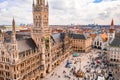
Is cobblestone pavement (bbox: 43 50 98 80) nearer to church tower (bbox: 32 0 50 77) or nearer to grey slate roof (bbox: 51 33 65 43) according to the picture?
church tower (bbox: 32 0 50 77)

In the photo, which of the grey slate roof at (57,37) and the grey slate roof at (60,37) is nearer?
the grey slate roof at (57,37)

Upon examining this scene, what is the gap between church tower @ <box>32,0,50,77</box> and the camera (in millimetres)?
88312

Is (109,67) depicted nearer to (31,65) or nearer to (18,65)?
(31,65)

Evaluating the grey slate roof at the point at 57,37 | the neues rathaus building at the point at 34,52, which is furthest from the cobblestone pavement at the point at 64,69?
the grey slate roof at the point at 57,37

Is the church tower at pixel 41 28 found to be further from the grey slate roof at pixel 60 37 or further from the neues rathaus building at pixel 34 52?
the grey slate roof at pixel 60 37

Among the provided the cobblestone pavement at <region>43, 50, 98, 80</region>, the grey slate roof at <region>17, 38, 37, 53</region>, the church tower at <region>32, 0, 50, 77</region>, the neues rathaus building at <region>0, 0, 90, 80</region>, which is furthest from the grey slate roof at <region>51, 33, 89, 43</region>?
the grey slate roof at <region>17, 38, 37, 53</region>

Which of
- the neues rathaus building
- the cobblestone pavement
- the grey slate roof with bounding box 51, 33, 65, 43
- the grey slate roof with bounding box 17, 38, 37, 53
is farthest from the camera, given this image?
the grey slate roof with bounding box 51, 33, 65, 43

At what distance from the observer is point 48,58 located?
94.9m

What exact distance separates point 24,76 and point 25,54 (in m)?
10.1

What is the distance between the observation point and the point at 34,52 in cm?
8281

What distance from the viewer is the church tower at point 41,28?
88.3m

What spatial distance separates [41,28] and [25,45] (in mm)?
15183

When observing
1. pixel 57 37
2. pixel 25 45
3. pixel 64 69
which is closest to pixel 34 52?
pixel 25 45

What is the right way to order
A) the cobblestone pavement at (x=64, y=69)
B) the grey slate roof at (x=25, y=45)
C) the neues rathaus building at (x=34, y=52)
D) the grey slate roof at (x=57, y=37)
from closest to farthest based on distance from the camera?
1. the neues rathaus building at (x=34, y=52)
2. the grey slate roof at (x=25, y=45)
3. the cobblestone pavement at (x=64, y=69)
4. the grey slate roof at (x=57, y=37)
